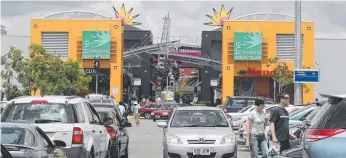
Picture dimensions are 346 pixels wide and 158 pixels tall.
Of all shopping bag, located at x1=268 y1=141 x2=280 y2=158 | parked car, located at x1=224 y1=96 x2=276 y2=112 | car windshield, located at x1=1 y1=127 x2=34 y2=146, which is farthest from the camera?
parked car, located at x1=224 y1=96 x2=276 y2=112

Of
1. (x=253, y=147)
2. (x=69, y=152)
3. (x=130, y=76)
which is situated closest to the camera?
(x=69, y=152)

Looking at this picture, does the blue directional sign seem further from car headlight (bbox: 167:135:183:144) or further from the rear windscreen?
the rear windscreen

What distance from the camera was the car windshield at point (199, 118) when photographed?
15445 millimetres

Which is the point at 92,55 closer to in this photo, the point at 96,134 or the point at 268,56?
the point at 268,56

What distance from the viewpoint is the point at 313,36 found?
53.4 metres

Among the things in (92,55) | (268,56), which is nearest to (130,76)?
(92,55)

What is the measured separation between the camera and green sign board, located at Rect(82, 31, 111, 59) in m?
53.0

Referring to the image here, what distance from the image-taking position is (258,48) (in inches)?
2056

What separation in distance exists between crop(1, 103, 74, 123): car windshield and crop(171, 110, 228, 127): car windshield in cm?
434

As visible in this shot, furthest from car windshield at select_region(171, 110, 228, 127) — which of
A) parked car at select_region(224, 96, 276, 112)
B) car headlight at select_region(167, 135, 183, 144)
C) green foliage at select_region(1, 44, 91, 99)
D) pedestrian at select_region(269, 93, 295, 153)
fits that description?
green foliage at select_region(1, 44, 91, 99)

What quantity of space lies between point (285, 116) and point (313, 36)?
41.8 meters

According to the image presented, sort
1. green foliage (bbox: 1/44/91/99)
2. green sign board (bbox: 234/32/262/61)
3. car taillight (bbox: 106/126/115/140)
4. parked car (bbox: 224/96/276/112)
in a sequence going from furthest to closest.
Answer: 1. green sign board (bbox: 234/32/262/61)
2. green foliage (bbox: 1/44/91/99)
3. parked car (bbox: 224/96/276/112)
4. car taillight (bbox: 106/126/115/140)

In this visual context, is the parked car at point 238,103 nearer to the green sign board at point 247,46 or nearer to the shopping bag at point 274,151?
the shopping bag at point 274,151

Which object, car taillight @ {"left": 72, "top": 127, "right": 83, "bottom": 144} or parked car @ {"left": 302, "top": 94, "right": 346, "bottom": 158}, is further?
car taillight @ {"left": 72, "top": 127, "right": 83, "bottom": 144}
